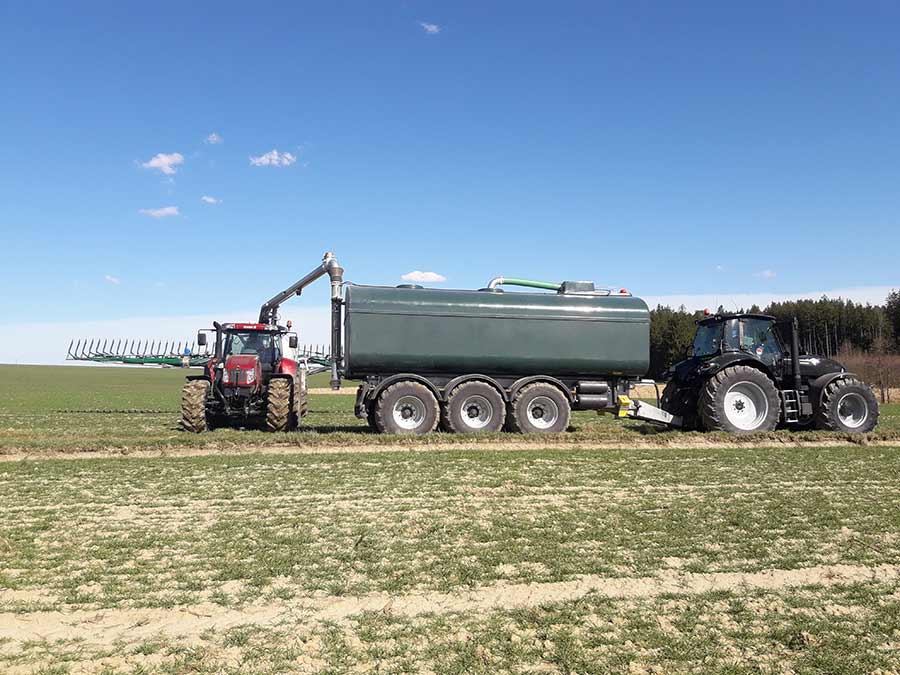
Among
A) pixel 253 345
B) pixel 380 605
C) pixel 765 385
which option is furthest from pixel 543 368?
pixel 380 605

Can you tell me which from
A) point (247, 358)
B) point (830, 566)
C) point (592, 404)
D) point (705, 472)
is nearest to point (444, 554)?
point (830, 566)

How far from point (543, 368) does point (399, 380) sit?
314cm

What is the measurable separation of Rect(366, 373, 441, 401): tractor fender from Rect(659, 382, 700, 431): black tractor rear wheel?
5.36m

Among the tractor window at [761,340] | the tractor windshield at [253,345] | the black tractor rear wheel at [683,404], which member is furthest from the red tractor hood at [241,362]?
the tractor window at [761,340]

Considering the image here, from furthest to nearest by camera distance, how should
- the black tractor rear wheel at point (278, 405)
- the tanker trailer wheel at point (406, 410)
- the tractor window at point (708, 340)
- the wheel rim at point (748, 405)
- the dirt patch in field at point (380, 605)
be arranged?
1. the black tractor rear wheel at point (278, 405)
2. the tractor window at point (708, 340)
3. the tanker trailer wheel at point (406, 410)
4. the wheel rim at point (748, 405)
5. the dirt patch in field at point (380, 605)

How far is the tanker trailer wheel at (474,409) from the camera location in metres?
14.3

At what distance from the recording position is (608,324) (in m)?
14.7

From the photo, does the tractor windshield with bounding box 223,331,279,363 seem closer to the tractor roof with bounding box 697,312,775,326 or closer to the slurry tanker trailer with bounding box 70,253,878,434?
the slurry tanker trailer with bounding box 70,253,878,434

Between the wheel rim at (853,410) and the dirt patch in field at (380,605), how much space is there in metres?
9.88

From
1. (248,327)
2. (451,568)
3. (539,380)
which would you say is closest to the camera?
(451,568)

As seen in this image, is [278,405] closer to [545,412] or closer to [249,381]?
[249,381]

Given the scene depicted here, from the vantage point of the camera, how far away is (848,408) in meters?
14.5

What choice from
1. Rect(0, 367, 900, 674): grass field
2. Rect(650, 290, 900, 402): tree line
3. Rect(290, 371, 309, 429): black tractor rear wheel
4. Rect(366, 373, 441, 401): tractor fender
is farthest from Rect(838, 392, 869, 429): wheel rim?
Rect(650, 290, 900, 402): tree line

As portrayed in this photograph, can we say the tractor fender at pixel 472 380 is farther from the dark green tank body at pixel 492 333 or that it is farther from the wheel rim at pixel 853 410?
the wheel rim at pixel 853 410
